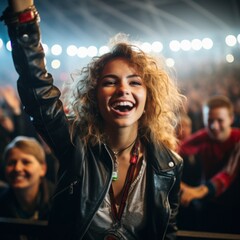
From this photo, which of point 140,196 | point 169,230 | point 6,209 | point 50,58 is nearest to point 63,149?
point 140,196

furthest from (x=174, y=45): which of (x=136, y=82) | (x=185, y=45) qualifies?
(x=136, y=82)

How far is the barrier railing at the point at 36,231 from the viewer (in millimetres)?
1833

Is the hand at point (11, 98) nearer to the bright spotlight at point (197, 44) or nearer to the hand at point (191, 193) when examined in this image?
the hand at point (191, 193)

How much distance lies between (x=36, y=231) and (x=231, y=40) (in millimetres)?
3688

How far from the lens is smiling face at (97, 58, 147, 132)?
1.32 meters

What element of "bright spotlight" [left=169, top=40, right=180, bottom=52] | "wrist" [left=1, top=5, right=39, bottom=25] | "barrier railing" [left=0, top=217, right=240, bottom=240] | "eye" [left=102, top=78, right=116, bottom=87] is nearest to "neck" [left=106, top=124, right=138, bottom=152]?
"eye" [left=102, top=78, right=116, bottom=87]

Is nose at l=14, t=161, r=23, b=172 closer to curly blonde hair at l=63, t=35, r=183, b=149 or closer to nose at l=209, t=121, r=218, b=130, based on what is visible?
curly blonde hair at l=63, t=35, r=183, b=149

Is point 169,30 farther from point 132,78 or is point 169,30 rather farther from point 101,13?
point 132,78

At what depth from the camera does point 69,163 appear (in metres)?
1.30

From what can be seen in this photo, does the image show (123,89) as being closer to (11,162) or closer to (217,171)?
(11,162)

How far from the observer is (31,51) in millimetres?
1076

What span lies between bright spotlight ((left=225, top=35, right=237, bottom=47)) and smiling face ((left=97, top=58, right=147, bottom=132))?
3.34 m

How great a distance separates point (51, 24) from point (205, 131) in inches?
113

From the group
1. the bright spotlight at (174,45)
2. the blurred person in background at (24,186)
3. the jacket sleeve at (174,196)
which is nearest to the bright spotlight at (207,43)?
the bright spotlight at (174,45)
